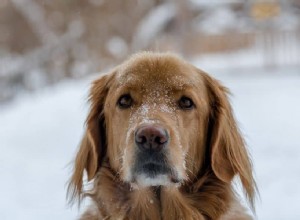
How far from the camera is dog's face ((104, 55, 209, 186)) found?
369 centimetres

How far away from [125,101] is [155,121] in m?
0.49

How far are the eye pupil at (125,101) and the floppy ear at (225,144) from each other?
0.60 m

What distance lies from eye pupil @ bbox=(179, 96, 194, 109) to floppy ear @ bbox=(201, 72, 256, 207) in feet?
0.84

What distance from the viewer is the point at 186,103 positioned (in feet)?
13.6

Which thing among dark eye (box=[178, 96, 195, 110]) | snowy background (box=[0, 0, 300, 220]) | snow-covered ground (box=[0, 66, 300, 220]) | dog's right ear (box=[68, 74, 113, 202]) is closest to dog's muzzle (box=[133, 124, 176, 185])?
dark eye (box=[178, 96, 195, 110])

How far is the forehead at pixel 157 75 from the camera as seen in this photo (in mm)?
4102

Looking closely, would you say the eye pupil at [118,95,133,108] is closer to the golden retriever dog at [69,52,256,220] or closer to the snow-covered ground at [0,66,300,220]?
the golden retriever dog at [69,52,256,220]

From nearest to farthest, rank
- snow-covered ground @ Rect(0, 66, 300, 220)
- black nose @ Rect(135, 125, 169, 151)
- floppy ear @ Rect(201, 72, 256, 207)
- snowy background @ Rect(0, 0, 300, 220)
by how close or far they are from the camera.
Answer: black nose @ Rect(135, 125, 169, 151) < floppy ear @ Rect(201, 72, 256, 207) < snow-covered ground @ Rect(0, 66, 300, 220) < snowy background @ Rect(0, 0, 300, 220)

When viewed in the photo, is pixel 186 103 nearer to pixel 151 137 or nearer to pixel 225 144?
pixel 225 144

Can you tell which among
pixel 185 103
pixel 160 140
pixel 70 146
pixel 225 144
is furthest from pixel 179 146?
pixel 70 146

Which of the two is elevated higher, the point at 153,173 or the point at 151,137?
the point at 151,137

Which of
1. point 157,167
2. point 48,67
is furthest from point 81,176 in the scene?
point 48,67

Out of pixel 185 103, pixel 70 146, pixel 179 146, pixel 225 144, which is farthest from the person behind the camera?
pixel 70 146

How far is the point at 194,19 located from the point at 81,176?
1756cm
